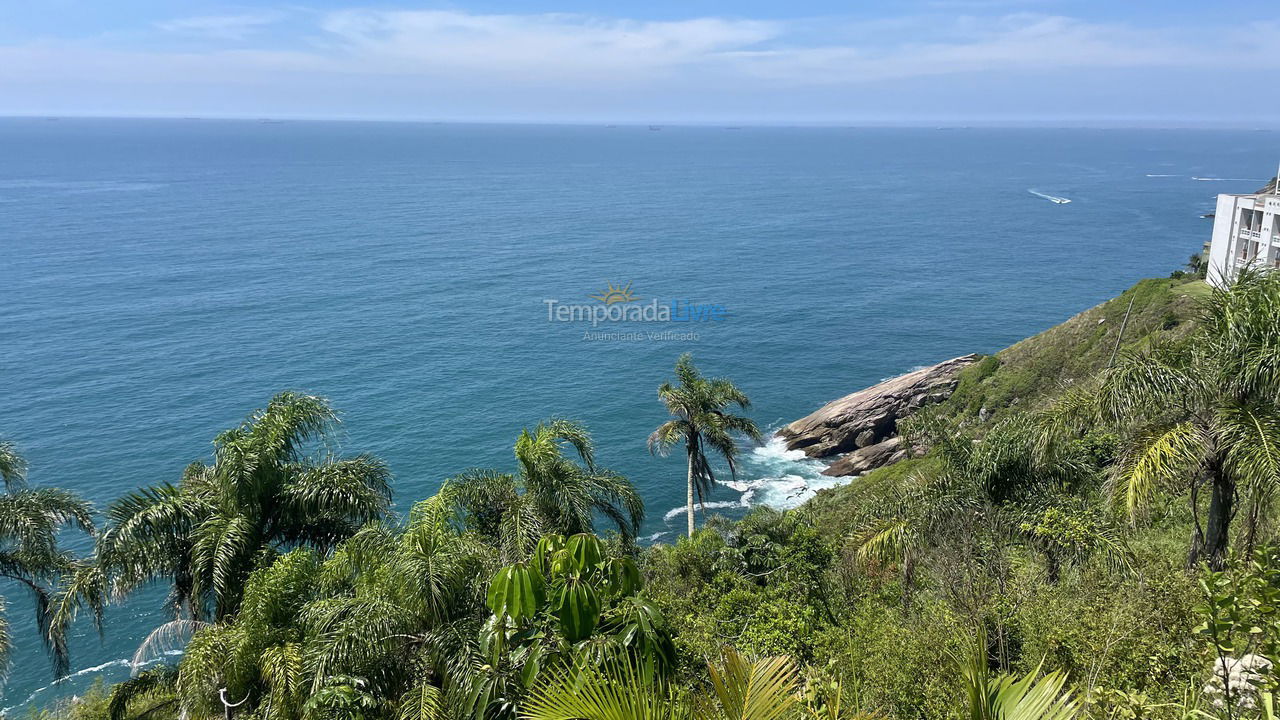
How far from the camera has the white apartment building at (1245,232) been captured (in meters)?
44.7

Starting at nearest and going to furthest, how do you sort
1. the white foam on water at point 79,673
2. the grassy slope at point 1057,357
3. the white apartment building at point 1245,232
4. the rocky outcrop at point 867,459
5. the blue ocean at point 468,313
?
1. the white foam on water at point 79,673
2. the grassy slope at point 1057,357
3. the white apartment building at point 1245,232
4. the blue ocean at point 468,313
5. the rocky outcrop at point 867,459

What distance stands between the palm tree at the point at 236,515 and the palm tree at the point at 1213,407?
1391 cm

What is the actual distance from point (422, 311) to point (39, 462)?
A: 1377 inches

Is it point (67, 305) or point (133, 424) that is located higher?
point (67, 305)

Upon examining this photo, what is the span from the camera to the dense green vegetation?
22.9 feet

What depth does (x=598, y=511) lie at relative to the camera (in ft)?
64.7

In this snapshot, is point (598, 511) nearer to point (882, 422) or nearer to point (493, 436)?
point (493, 436)

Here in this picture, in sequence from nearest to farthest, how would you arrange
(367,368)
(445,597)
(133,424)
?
1. (445,597)
2. (133,424)
3. (367,368)

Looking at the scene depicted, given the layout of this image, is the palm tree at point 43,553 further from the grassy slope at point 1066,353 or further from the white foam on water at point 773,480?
the grassy slope at point 1066,353

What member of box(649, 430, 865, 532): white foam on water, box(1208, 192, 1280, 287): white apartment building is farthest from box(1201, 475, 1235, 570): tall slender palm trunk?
box(1208, 192, 1280, 287): white apartment building

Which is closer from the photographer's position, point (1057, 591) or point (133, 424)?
point (1057, 591)

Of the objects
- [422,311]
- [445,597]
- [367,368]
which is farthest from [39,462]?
[445,597]

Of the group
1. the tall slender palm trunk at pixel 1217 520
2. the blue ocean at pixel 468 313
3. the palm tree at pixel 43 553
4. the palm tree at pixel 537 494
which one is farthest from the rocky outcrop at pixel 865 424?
the palm tree at pixel 43 553

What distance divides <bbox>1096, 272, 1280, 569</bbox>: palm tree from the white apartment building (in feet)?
126
